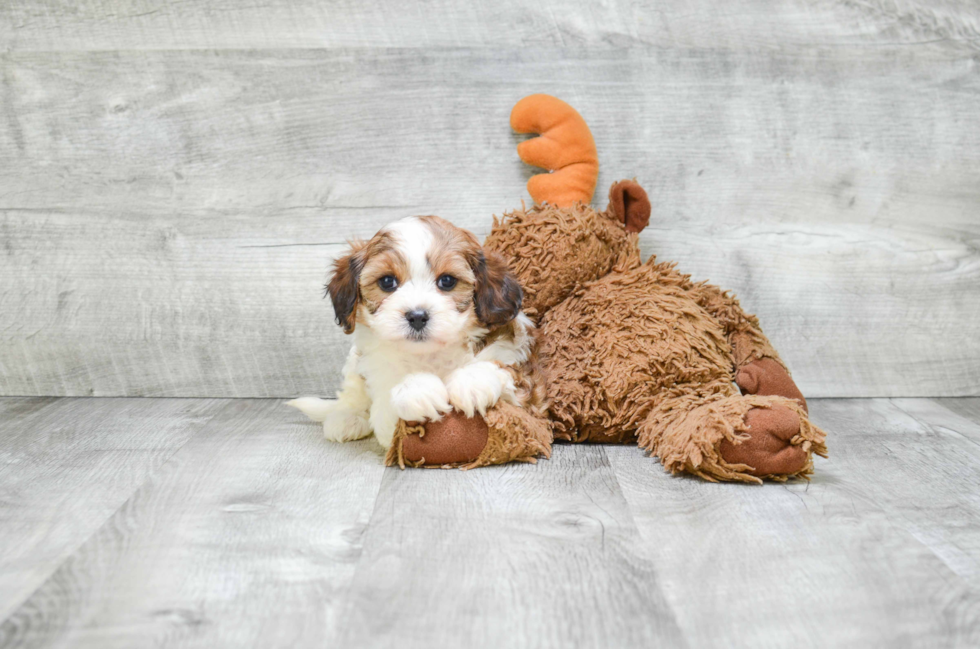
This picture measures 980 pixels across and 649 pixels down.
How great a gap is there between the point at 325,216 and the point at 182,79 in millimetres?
570

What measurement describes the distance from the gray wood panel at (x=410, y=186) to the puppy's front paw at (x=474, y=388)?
79 centimetres

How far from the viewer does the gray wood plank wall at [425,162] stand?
7.36 feet

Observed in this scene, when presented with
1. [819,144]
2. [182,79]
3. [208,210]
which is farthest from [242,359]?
[819,144]

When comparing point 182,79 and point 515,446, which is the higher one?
point 182,79

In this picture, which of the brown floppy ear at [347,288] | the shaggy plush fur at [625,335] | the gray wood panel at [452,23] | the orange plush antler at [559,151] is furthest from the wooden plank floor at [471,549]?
the gray wood panel at [452,23]

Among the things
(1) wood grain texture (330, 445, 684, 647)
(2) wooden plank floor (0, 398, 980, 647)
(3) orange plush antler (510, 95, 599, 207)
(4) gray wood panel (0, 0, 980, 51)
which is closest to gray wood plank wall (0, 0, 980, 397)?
(4) gray wood panel (0, 0, 980, 51)

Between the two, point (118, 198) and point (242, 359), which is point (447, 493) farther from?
point (118, 198)

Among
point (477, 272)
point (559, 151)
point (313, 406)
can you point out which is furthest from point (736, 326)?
point (313, 406)

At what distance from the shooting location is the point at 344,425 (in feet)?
6.25

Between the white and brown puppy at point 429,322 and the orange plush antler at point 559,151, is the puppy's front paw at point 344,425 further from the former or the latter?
the orange plush antler at point 559,151

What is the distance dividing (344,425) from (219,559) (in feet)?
2.32

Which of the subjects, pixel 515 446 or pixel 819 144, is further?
pixel 819 144

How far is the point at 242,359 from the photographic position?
7.77ft

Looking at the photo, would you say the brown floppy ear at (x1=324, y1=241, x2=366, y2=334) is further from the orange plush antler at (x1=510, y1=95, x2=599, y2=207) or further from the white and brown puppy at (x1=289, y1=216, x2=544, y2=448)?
the orange plush antler at (x1=510, y1=95, x2=599, y2=207)
